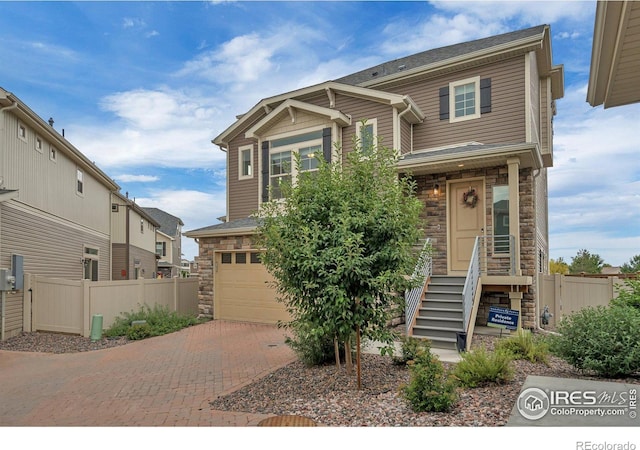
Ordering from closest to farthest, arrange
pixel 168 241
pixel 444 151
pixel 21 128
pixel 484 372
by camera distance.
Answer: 1. pixel 484 372
2. pixel 444 151
3. pixel 21 128
4. pixel 168 241

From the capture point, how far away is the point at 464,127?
37.3 feet

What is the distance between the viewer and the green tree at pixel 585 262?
24.2 meters

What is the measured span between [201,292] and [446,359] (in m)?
8.03

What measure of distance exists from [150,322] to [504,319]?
8.45 m

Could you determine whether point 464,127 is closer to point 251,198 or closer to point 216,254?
point 251,198

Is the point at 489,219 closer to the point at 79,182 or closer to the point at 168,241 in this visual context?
the point at 79,182

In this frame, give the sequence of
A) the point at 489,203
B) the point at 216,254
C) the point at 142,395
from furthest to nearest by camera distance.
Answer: the point at 216,254
the point at 489,203
the point at 142,395

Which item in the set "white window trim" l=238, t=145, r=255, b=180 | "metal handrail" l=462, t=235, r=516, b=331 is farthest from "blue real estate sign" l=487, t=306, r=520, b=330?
"white window trim" l=238, t=145, r=255, b=180

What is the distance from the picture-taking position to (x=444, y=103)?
11758 mm

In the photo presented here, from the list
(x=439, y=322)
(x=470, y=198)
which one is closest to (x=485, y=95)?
(x=470, y=198)

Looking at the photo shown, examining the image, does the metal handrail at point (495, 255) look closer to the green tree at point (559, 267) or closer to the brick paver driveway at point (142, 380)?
the brick paver driveway at point (142, 380)

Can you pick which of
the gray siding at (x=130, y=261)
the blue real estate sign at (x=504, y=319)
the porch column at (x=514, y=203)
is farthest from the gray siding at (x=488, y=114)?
the gray siding at (x=130, y=261)

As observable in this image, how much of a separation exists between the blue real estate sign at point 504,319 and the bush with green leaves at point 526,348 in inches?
43.2
